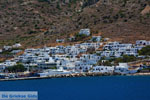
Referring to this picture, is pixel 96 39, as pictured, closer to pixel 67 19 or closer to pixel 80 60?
pixel 80 60

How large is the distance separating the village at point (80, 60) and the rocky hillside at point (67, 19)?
435 cm

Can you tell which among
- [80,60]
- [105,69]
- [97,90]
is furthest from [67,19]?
[97,90]

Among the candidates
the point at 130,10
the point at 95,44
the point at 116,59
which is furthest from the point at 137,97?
the point at 130,10

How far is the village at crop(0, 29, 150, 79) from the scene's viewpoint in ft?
256

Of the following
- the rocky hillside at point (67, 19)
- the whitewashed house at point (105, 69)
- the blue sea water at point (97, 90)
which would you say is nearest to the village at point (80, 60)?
the whitewashed house at point (105, 69)

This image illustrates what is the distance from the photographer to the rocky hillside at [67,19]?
93750 millimetres

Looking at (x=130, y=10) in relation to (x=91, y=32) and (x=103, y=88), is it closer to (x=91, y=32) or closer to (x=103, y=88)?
(x=91, y=32)

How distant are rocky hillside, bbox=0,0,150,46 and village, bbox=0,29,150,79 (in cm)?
435

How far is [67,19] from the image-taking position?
116188 mm

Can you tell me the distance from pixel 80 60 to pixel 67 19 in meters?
33.9

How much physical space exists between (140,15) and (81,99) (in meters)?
52.7

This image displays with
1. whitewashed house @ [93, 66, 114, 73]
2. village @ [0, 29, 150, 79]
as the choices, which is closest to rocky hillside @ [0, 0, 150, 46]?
village @ [0, 29, 150, 79]

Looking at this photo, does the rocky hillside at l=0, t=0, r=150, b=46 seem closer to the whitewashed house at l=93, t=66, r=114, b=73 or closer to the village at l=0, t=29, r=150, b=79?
the village at l=0, t=29, r=150, b=79

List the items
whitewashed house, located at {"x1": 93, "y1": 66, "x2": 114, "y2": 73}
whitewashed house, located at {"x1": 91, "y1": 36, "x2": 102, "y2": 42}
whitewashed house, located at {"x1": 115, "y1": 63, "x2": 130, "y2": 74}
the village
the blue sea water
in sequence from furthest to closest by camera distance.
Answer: whitewashed house, located at {"x1": 91, "y1": 36, "x2": 102, "y2": 42} → the village → whitewashed house, located at {"x1": 93, "y1": 66, "x2": 114, "y2": 73} → whitewashed house, located at {"x1": 115, "y1": 63, "x2": 130, "y2": 74} → the blue sea water
